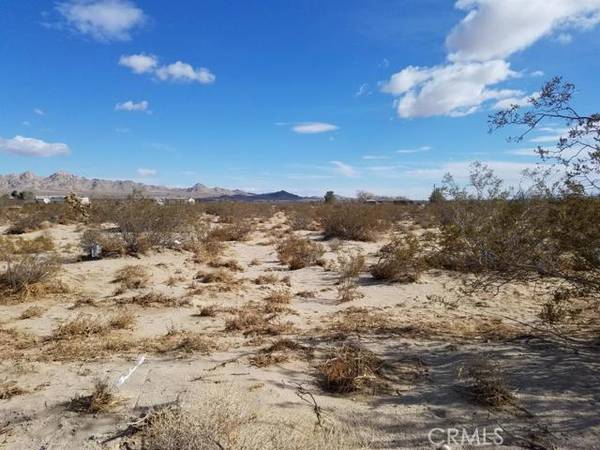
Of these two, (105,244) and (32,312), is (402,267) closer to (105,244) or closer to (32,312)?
(32,312)

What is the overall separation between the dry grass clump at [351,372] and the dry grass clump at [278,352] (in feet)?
1.83

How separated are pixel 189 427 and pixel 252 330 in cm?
329

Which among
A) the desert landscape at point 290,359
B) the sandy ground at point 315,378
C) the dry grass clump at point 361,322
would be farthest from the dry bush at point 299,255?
the dry grass clump at point 361,322

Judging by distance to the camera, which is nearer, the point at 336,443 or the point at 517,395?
the point at 336,443

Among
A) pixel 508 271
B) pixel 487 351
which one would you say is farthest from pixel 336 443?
pixel 508 271

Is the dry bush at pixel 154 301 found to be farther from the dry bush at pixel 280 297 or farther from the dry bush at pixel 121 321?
the dry bush at pixel 280 297

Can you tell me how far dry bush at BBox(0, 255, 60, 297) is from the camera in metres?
8.79

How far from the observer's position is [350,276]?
1122cm

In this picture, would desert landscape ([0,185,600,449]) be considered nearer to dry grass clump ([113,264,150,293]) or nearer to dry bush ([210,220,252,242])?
dry grass clump ([113,264,150,293])

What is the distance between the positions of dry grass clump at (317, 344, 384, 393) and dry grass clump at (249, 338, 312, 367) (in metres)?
0.56

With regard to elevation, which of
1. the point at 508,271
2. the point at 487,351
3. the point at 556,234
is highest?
the point at 556,234

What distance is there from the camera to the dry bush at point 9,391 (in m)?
4.65

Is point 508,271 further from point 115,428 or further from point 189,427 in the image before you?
point 115,428

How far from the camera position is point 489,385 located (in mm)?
4477
